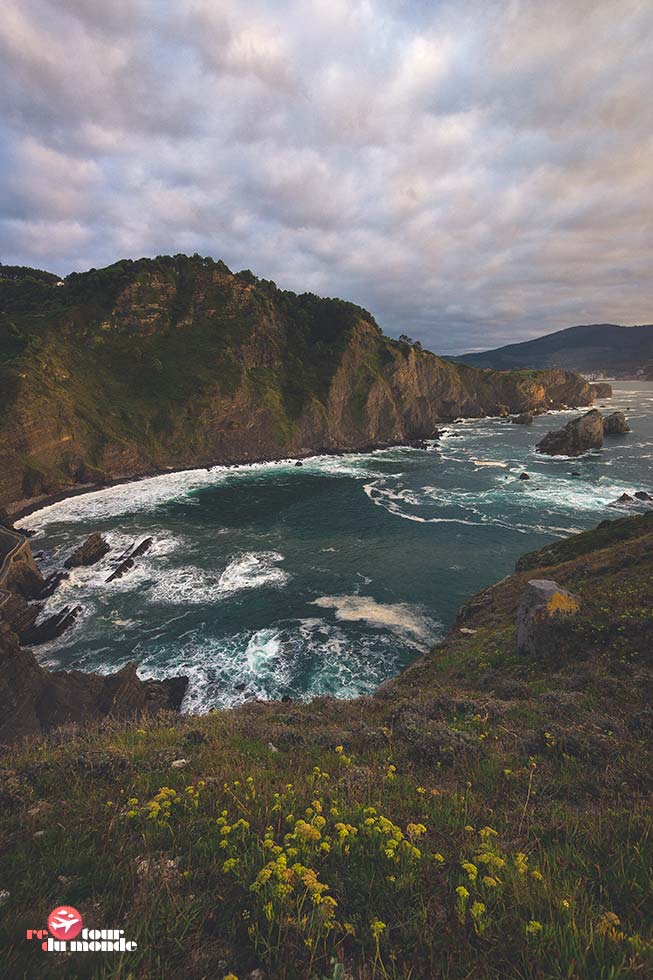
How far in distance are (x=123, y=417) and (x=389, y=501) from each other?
52513 mm

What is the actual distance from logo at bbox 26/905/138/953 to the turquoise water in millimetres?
20484

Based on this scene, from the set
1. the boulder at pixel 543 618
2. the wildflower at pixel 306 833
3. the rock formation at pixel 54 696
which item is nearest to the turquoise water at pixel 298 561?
the rock formation at pixel 54 696

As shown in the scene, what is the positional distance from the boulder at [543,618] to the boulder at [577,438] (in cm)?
8467

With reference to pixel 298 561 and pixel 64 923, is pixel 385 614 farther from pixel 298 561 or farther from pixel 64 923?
pixel 64 923

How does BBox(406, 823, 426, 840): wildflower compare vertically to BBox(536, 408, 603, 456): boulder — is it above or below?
above

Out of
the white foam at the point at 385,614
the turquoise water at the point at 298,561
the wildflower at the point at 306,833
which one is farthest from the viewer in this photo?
the white foam at the point at 385,614

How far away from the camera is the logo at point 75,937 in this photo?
10.7 ft

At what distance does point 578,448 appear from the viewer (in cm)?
8762

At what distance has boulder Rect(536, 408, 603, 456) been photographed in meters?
87.4

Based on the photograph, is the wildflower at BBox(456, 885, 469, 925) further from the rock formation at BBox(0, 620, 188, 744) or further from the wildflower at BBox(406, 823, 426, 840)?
the rock formation at BBox(0, 620, 188, 744)

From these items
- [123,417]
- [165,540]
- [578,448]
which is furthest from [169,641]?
[578,448]

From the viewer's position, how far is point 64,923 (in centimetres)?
353

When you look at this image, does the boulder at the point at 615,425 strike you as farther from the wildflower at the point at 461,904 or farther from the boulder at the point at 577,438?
the wildflower at the point at 461,904

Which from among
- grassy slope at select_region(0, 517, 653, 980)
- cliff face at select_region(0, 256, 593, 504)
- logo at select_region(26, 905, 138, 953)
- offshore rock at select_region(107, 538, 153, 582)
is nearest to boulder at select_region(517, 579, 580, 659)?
grassy slope at select_region(0, 517, 653, 980)
